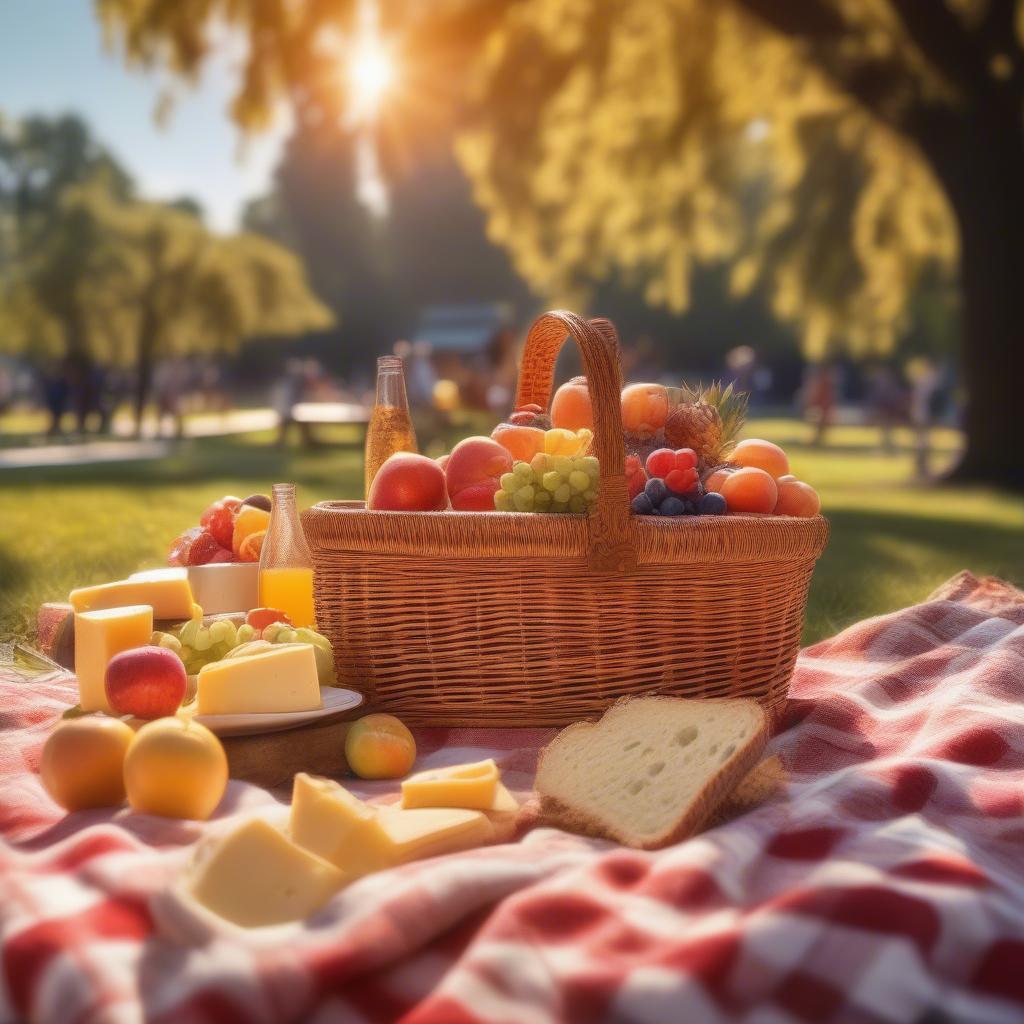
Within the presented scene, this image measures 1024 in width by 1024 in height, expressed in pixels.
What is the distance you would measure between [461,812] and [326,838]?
9.4 inches

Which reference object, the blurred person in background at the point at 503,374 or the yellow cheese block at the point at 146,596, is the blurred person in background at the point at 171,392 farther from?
the yellow cheese block at the point at 146,596

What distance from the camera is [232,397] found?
165ft

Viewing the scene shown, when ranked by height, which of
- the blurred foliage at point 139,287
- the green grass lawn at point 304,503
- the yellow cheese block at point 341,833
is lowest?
the green grass lawn at point 304,503

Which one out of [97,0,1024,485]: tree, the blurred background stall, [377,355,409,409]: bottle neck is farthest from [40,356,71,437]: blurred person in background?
[377,355,409,409]: bottle neck

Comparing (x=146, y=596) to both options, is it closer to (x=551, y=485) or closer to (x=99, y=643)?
(x=99, y=643)

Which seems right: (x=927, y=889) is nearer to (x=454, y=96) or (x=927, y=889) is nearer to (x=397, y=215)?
(x=454, y=96)

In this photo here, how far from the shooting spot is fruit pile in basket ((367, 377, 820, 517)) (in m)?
2.66

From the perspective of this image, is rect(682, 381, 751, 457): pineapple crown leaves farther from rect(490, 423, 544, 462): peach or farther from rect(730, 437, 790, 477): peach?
rect(490, 423, 544, 462): peach

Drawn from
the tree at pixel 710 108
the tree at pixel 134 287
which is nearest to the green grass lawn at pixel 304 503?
the tree at pixel 710 108

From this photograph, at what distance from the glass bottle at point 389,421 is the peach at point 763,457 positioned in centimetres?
92

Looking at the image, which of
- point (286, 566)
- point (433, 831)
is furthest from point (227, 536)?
point (433, 831)

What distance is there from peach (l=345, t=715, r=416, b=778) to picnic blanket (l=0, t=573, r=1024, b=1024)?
28 centimetres

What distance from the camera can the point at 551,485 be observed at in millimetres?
2617

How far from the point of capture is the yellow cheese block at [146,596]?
288 centimetres
